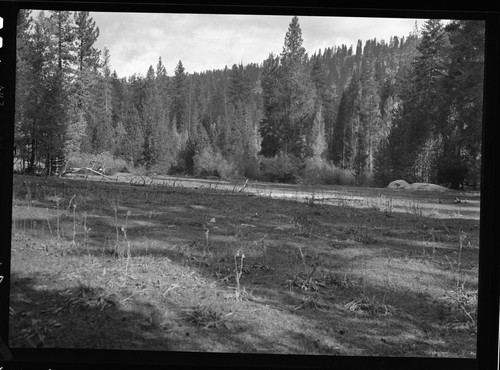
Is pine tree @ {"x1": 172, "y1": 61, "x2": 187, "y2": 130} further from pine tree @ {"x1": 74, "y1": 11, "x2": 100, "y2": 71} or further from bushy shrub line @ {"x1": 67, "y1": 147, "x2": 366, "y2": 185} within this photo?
pine tree @ {"x1": 74, "y1": 11, "x2": 100, "y2": 71}

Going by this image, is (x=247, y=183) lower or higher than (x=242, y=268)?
higher

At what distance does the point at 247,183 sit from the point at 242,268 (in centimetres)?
86

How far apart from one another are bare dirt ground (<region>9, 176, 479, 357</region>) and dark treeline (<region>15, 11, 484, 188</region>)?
0.23 m

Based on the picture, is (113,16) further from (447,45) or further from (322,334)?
(322,334)

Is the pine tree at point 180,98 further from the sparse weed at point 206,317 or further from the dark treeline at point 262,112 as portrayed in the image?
the sparse weed at point 206,317

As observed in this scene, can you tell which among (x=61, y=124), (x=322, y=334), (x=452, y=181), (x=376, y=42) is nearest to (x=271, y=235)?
(x=322, y=334)

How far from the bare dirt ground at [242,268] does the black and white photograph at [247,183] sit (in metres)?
0.01

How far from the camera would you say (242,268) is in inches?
143

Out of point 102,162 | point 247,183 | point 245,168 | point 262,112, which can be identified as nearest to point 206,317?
point 247,183

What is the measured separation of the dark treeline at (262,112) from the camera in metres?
3.69

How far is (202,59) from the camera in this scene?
12.3 ft

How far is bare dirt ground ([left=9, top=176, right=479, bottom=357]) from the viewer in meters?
3.42

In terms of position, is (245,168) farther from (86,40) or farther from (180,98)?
(86,40)

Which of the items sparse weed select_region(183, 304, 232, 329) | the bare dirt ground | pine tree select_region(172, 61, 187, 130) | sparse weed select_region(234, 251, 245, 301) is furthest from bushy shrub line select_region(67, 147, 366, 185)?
sparse weed select_region(183, 304, 232, 329)
